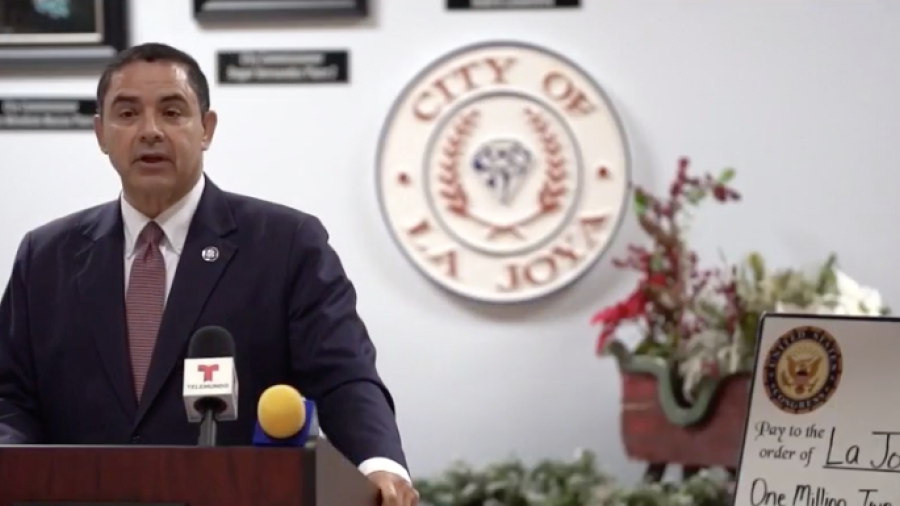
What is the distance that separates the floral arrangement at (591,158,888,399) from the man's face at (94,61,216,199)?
1462 mm

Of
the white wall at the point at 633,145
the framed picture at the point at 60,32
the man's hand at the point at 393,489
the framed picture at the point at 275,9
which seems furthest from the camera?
the framed picture at the point at 60,32

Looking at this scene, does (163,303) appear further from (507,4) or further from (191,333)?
(507,4)

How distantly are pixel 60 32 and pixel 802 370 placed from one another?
2.49 meters

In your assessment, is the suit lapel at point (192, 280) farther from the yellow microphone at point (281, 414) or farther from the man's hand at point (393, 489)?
the yellow microphone at point (281, 414)

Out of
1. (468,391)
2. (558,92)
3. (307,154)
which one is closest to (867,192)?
(558,92)

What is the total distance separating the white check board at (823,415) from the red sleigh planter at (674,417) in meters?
0.96

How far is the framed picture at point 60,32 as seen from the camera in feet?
12.5

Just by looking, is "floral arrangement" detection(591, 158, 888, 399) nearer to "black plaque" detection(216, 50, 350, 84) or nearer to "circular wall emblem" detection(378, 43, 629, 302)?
"circular wall emblem" detection(378, 43, 629, 302)

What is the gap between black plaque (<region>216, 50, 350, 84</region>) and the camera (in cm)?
372

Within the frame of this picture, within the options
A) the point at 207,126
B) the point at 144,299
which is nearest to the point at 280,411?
the point at 144,299

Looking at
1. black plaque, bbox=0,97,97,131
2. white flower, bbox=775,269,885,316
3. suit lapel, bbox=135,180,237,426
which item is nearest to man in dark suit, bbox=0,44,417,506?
suit lapel, bbox=135,180,237,426

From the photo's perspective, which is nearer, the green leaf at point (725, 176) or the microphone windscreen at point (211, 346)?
the microphone windscreen at point (211, 346)

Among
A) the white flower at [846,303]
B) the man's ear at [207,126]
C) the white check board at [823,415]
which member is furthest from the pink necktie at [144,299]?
the white flower at [846,303]

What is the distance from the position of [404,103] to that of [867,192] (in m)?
1.24
